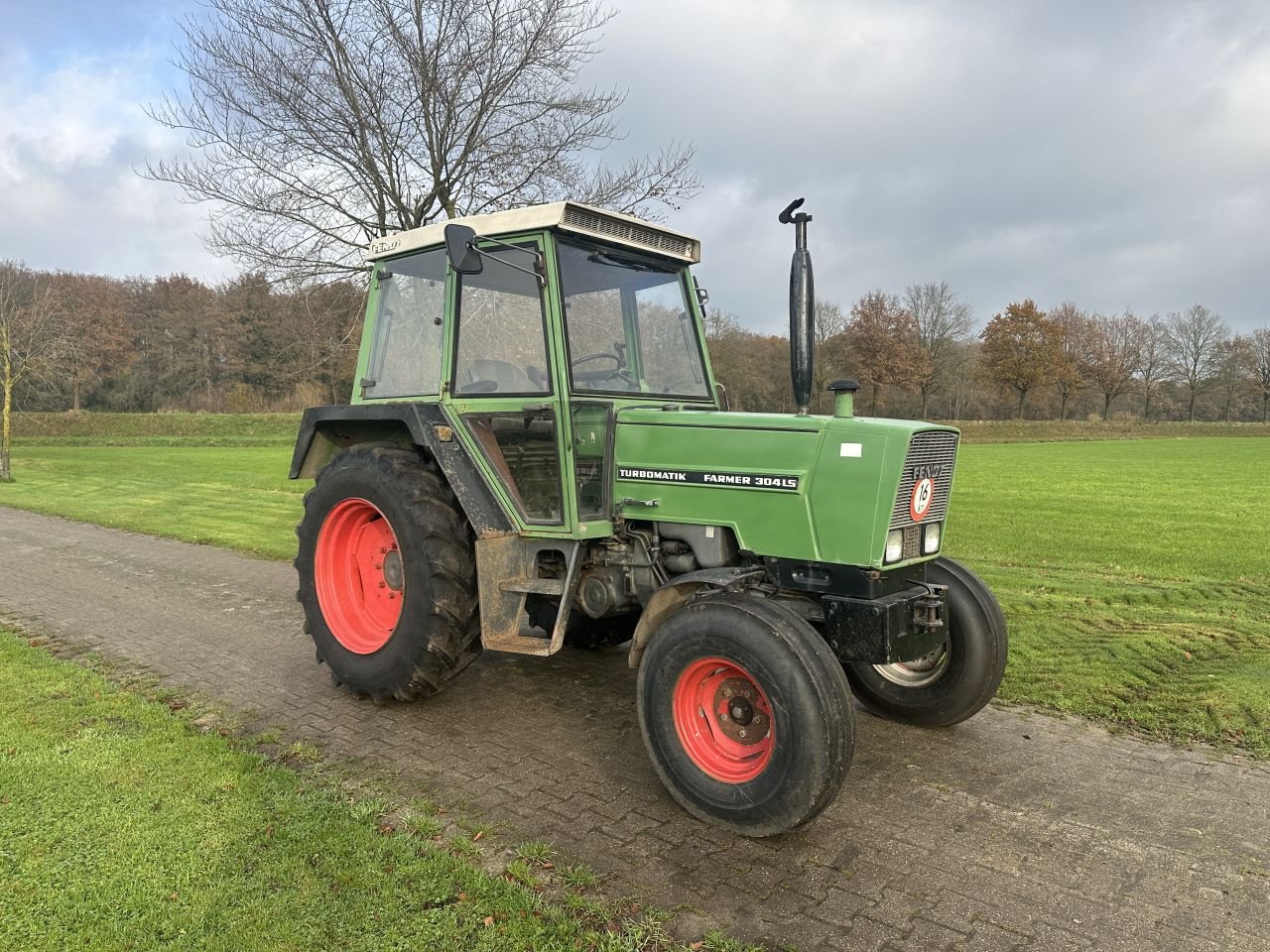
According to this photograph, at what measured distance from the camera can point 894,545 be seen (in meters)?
3.58

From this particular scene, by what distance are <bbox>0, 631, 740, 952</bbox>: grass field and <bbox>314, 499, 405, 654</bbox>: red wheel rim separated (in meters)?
1.05

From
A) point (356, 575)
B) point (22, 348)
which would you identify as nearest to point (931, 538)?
point (356, 575)

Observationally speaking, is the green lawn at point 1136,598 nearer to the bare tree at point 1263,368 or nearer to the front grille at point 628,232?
the front grille at point 628,232

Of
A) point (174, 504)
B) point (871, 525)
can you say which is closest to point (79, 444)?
point (174, 504)

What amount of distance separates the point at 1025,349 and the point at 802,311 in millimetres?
55178

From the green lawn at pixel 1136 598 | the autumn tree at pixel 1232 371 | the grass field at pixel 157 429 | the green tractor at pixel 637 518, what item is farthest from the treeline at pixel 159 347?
the autumn tree at pixel 1232 371

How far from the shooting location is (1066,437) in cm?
4650

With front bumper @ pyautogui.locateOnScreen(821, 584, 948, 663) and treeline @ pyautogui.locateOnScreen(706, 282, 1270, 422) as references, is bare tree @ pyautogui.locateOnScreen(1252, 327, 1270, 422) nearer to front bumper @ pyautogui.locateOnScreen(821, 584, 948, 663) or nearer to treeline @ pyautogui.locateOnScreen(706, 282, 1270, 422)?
treeline @ pyautogui.locateOnScreen(706, 282, 1270, 422)

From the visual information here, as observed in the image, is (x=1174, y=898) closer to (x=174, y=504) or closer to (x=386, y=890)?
(x=386, y=890)

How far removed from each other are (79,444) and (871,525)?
34.9 m

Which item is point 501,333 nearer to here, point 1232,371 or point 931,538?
point 931,538

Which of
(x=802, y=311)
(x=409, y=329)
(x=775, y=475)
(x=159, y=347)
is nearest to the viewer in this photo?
(x=802, y=311)

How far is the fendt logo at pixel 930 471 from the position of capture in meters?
3.62

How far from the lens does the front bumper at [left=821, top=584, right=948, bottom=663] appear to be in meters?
3.45
